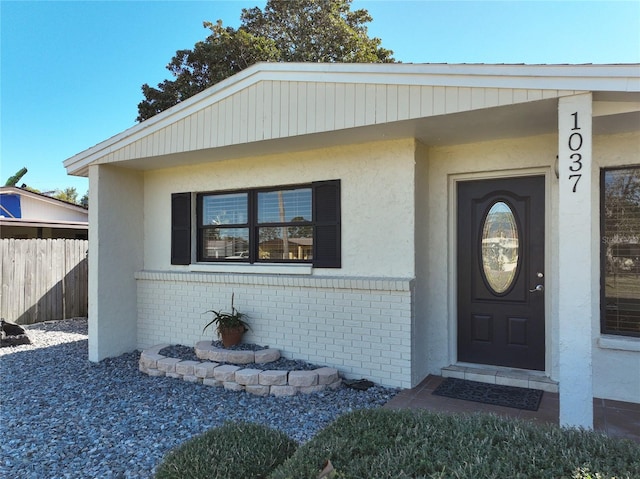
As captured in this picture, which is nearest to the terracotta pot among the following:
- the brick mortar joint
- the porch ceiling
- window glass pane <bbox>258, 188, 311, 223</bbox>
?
the brick mortar joint

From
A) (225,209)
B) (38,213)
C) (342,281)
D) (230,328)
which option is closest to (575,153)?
(342,281)

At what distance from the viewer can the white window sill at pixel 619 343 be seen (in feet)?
12.9

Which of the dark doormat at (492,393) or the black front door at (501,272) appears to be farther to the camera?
the black front door at (501,272)

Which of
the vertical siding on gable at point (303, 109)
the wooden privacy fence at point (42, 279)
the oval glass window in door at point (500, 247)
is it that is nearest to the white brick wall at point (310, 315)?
the oval glass window in door at point (500, 247)

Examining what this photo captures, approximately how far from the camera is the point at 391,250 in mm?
4617

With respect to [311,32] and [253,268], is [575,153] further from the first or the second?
[311,32]

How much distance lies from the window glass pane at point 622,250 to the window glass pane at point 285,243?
3297mm

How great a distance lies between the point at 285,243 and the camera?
552cm

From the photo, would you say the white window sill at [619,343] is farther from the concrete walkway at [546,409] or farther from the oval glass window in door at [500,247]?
the oval glass window in door at [500,247]

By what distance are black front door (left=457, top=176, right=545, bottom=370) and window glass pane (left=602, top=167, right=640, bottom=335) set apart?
60cm

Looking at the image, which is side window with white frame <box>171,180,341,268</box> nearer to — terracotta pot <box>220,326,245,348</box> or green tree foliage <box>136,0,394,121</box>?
terracotta pot <box>220,326,245,348</box>

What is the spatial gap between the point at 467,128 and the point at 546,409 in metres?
2.80

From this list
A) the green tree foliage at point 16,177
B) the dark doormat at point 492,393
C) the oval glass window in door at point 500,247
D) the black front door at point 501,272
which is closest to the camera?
the dark doormat at point 492,393

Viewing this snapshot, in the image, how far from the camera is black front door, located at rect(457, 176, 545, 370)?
14.6 feet
